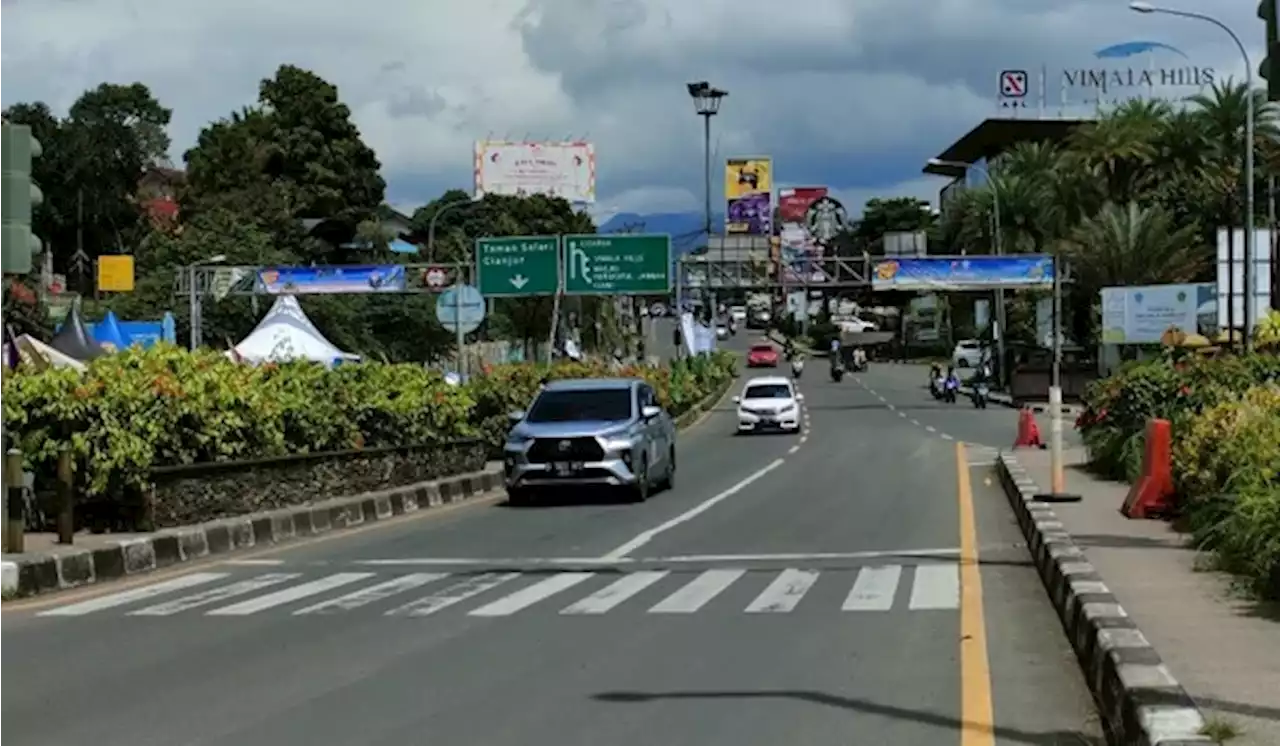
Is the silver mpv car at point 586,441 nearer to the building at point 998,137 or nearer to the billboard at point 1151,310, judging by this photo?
the billboard at point 1151,310

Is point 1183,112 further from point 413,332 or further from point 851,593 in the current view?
point 851,593

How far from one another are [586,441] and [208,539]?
7.39 meters

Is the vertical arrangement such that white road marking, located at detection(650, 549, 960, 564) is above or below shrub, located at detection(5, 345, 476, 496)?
below

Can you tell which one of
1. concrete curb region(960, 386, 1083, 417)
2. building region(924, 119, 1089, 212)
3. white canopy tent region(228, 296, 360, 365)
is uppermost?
building region(924, 119, 1089, 212)

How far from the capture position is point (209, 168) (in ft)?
289

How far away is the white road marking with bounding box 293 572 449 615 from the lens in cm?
1248

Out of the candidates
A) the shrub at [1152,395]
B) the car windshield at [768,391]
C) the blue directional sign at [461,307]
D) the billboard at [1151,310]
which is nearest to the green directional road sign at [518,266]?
the car windshield at [768,391]

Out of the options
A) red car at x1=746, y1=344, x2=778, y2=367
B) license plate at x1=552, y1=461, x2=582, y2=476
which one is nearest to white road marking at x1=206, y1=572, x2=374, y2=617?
license plate at x1=552, y1=461, x2=582, y2=476

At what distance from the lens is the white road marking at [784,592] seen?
12.1m

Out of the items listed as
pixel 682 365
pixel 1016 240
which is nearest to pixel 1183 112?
pixel 1016 240

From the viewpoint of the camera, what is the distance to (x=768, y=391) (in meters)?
48.4

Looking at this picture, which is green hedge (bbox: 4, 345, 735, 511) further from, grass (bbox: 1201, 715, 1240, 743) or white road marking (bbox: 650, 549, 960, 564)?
grass (bbox: 1201, 715, 1240, 743)

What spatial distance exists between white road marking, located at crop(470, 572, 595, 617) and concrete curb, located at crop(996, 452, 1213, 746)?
395 cm

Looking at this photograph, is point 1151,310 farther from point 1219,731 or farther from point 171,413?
point 1219,731
